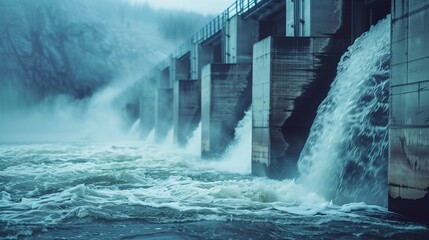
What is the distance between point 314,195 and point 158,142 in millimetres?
26459

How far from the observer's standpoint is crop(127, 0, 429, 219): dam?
27.5 ft

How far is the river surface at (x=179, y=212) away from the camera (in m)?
7.45

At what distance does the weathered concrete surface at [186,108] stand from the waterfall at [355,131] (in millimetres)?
14374

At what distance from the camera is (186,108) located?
92.1 ft

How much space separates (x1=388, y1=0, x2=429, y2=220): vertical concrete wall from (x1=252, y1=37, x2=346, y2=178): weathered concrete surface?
5724 mm

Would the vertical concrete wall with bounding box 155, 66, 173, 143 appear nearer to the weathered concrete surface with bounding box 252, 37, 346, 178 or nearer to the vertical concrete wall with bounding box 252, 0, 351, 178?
the vertical concrete wall with bounding box 252, 0, 351, 178

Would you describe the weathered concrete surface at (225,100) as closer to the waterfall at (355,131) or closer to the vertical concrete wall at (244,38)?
the vertical concrete wall at (244,38)

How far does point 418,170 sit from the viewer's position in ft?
26.6

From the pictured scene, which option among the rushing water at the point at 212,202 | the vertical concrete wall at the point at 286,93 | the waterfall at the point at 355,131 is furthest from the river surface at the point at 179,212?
the vertical concrete wall at the point at 286,93

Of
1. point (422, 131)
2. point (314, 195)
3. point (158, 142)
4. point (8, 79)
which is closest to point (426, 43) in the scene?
point (422, 131)

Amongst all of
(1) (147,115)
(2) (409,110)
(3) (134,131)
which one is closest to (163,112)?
(1) (147,115)

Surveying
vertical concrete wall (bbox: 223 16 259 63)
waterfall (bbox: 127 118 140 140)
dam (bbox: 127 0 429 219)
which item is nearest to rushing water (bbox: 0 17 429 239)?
dam (bbox: 127 0 429 219)

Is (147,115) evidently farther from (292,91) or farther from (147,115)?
(292,91)

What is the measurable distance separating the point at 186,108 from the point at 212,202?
18.0 metres
